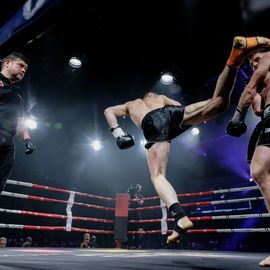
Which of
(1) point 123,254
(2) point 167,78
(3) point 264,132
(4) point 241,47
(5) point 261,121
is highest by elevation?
(2) point 167,78

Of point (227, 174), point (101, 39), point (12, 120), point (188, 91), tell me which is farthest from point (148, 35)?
point (227, 174)

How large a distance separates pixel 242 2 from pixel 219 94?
396 centimetres

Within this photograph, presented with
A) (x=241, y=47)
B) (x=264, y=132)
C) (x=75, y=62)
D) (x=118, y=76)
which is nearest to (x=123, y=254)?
(x=264, y=132)

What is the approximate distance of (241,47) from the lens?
208 cm

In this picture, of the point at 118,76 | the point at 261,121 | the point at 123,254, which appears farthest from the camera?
the point at 118,76

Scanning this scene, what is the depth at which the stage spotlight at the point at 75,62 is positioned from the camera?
7.07 m

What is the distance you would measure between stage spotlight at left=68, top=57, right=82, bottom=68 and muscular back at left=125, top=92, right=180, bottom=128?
4.30 meters

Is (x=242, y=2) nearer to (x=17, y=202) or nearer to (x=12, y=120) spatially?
(x=12, y=120)

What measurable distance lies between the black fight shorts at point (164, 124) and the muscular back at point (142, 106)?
206 mm

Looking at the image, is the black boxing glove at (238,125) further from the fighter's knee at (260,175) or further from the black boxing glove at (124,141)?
the black boxing glove at (124,141)

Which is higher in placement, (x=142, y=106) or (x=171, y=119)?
(x=142, y=106)

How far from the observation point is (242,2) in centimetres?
536

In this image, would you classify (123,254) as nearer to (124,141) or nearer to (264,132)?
(124,141)

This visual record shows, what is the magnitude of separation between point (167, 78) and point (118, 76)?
128 cm
